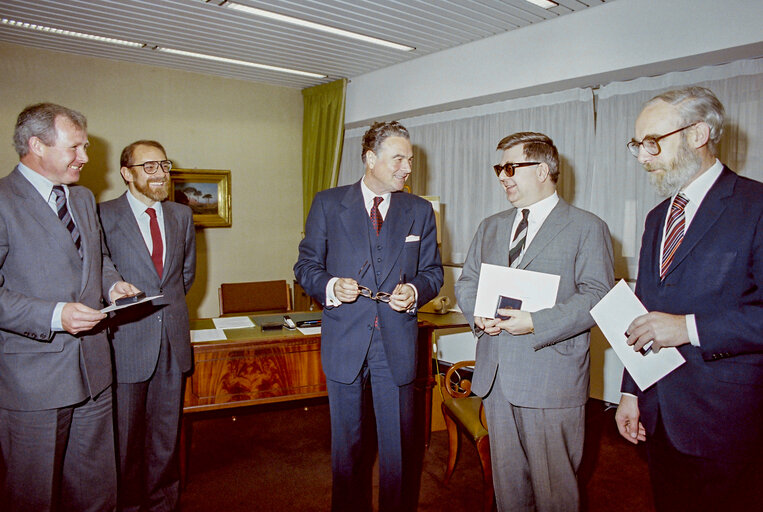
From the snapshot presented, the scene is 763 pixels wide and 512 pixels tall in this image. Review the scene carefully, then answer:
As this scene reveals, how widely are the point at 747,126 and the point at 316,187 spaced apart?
5114mm

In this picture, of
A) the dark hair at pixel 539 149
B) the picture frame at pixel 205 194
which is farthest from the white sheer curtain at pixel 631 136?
the picture frame at pixel 205 194

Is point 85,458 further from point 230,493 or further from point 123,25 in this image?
point 123,25

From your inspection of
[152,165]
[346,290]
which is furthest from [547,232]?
[152,165]

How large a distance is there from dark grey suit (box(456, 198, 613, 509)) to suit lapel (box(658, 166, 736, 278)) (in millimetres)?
447

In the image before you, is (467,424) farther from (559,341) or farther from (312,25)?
(312,25)

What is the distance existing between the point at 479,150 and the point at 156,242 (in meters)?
3.80

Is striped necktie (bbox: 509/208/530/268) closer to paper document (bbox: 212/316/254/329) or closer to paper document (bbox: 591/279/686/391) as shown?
paper document (bbox: 591/279/686/391)

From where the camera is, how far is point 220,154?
7098mm

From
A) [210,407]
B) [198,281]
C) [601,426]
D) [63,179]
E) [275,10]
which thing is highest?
[275,10]

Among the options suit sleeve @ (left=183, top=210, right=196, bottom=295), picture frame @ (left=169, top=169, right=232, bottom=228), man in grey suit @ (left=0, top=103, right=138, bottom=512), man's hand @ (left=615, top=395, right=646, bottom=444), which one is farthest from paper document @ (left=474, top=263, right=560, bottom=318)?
picture frame @ (left=169, top=169, right=232, bottom=228)

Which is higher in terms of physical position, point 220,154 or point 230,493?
point 220,154

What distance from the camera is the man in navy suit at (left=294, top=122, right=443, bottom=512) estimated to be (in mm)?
2438

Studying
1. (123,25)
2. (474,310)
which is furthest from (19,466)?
(123,25)

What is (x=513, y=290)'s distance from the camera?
2195 mm
